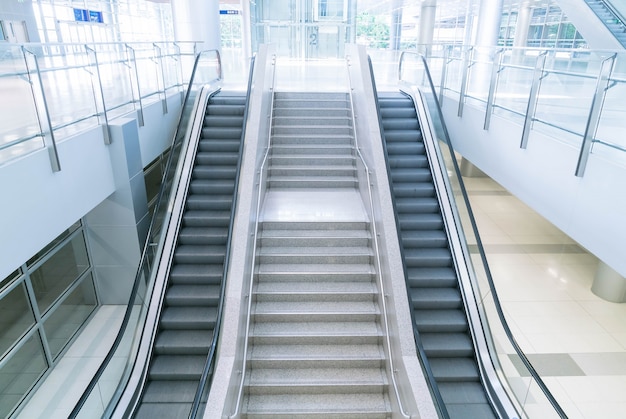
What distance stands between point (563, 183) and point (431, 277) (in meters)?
2.32

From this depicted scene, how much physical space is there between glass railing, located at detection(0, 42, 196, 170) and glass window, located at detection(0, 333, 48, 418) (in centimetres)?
322

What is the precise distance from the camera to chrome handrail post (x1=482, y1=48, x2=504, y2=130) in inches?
282

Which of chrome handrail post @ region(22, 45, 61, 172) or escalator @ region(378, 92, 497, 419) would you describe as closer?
chrome handrail post @ region(22, 45, 61, 172)

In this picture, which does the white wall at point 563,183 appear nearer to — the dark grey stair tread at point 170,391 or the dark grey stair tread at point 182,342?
the dark grey stair tread at point 182,342

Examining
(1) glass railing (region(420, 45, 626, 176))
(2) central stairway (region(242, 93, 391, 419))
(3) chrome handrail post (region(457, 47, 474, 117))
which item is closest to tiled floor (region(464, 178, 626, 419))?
(2) central stairway (region(242, 93, 391, 419))

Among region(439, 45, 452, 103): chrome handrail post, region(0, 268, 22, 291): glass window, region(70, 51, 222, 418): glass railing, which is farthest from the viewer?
region(439, 45, 452, 103): chrome handrail post

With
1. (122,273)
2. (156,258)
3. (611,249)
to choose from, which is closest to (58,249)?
(122,273)

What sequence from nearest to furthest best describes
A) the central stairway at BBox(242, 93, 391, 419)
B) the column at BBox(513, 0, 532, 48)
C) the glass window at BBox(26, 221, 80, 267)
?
the central stairway at BBox(242, 93, 391, 419) < the glass window at BBox(26, 221, 80, 267) < the column at BBox(513, 0, 532, 48)

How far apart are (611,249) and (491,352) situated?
2.28 m

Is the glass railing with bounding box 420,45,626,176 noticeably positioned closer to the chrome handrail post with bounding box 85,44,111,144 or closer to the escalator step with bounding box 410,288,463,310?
the escalator step with bounding box 410,288,463,310

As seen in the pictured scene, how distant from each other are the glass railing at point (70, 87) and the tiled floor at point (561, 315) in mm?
7175

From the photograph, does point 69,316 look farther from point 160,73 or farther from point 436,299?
point 436,299

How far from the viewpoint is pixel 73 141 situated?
17.9 ft

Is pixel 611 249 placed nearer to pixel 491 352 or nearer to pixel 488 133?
pixel 491 352
